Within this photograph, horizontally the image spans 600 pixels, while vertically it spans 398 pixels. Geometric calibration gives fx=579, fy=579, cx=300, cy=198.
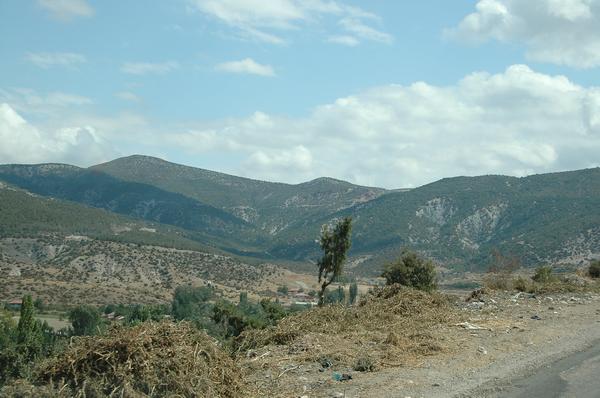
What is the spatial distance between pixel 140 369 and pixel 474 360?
19.6ft

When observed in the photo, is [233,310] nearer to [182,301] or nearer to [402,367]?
[402,367]

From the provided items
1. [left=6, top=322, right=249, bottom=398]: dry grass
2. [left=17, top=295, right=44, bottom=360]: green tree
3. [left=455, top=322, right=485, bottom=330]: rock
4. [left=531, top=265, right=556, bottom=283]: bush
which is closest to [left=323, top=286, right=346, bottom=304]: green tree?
[left=455, top=322, right=485, bottom=330]: rock

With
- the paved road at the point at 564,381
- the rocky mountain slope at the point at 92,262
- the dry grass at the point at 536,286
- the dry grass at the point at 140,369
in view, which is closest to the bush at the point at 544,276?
the dry grass at the point at 536,286

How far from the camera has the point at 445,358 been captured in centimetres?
1034

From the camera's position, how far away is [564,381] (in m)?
8.84

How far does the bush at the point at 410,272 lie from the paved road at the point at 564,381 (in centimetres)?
1905

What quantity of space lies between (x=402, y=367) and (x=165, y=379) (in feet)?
14.4

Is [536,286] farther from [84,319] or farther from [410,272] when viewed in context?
[84,319]

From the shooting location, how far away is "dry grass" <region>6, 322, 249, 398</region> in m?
6.75

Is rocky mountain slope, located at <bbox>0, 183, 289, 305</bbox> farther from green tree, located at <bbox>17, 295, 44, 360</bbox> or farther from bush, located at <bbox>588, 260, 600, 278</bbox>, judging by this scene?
bush, located at <bbox>588, 260, 600, 278</bbox>

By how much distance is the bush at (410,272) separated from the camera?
29.8 meters

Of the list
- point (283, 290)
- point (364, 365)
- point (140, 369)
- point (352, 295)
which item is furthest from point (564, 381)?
point (283, 290)

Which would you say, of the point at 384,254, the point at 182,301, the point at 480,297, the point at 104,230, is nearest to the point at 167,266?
the point at 104,230

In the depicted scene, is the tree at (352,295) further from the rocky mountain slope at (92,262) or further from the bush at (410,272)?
the rocky mountain slope at (92,262)
